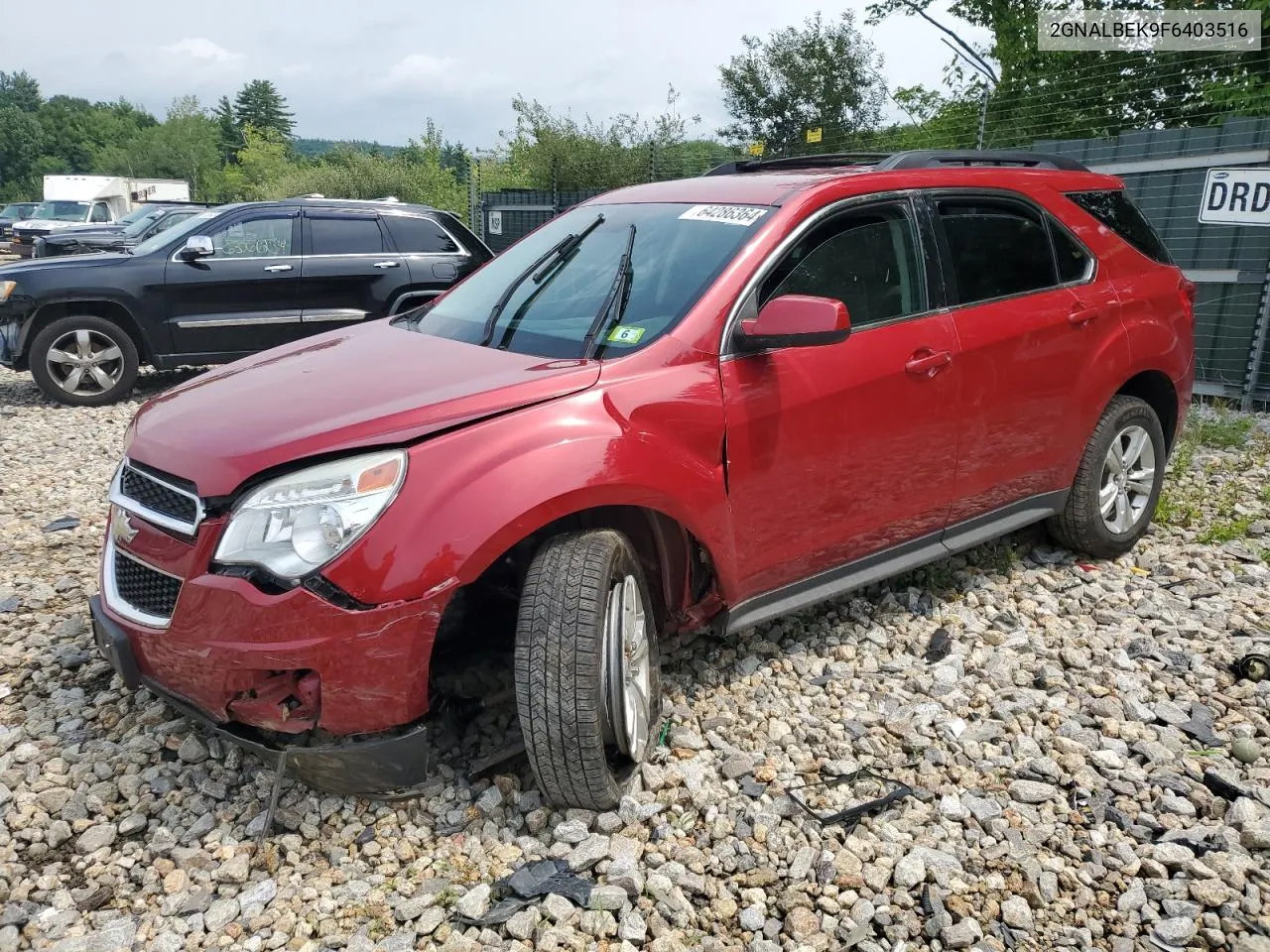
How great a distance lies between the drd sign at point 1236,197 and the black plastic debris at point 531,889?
7.09m

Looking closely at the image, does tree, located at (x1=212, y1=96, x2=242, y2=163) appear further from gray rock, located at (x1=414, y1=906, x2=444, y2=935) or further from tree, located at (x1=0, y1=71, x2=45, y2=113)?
gray rock, located at (x1=414, y1=906, x2=444, y2=935)

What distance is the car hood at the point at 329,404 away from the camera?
254 cm

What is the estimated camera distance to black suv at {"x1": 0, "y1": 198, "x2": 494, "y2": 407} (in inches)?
330

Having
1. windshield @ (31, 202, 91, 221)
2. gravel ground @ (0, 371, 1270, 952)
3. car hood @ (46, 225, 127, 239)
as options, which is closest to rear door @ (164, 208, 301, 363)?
gravel ground @ (0, 371, 1270, 952)

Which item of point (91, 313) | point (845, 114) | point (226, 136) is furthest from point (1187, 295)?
point (226, 136)

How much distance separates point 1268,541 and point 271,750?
15.7ft

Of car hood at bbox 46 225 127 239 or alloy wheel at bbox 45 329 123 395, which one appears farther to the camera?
car hood at bbox 46 225 127 239

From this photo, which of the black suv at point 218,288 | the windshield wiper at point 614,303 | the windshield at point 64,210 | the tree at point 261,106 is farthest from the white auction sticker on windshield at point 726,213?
the tree at point 261,106

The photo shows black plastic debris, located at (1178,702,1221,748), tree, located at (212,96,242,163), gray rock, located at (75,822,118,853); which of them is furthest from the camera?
tree, located at (212,96,242,163)

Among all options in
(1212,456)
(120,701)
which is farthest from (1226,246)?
(120,701)

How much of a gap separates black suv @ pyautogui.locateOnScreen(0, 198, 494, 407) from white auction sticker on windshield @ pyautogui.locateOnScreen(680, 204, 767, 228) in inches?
224

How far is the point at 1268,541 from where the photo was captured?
16.1 ft

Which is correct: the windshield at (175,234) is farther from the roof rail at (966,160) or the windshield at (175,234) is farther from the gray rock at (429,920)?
the gray rock at (429,920)

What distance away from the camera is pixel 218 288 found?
28.6ft
